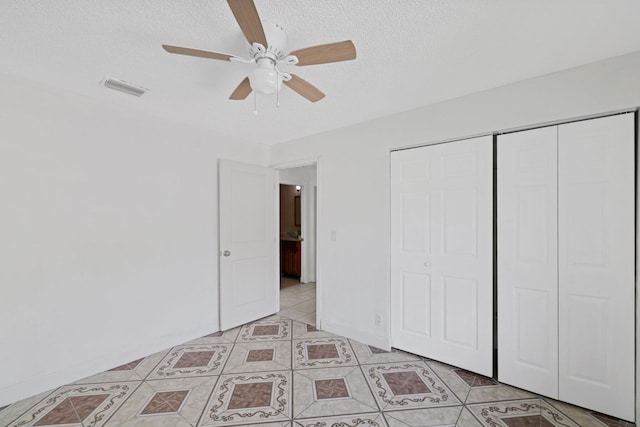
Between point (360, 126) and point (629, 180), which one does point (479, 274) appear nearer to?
point (629, 180)

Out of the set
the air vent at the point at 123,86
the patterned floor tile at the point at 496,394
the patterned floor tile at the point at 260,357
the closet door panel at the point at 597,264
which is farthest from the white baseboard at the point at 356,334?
the air vent at the point at 123,86

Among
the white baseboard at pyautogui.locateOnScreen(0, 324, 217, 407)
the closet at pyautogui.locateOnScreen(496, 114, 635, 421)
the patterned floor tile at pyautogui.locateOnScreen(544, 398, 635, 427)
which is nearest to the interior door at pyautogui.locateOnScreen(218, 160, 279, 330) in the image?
the white baseboard at pyautogui.locateOnScreen(0, 324, 217, 407)

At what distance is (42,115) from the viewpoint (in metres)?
2.20

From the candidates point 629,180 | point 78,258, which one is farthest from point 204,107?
point 629,180

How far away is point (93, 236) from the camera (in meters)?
2.43

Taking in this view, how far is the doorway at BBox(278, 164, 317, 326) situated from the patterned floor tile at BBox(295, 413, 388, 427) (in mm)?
2255

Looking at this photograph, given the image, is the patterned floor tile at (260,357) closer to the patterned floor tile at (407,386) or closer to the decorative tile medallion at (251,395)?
the decorative tile medallion at (251,395)

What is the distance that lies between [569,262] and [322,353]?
2.17m

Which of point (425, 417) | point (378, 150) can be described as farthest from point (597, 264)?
point (378, 150)

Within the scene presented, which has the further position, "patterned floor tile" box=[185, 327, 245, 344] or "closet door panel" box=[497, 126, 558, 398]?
"patterned floor tile" box=[185, 327, 245, 344]

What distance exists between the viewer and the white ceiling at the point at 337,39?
1416 millimetres

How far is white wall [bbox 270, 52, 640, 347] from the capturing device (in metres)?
1.90

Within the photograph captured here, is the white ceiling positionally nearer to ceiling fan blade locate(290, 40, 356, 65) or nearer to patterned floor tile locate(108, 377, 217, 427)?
ceiling fan blade locate(290, 40, 356, 65)

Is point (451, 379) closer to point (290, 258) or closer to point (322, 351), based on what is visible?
point (322, 351)
